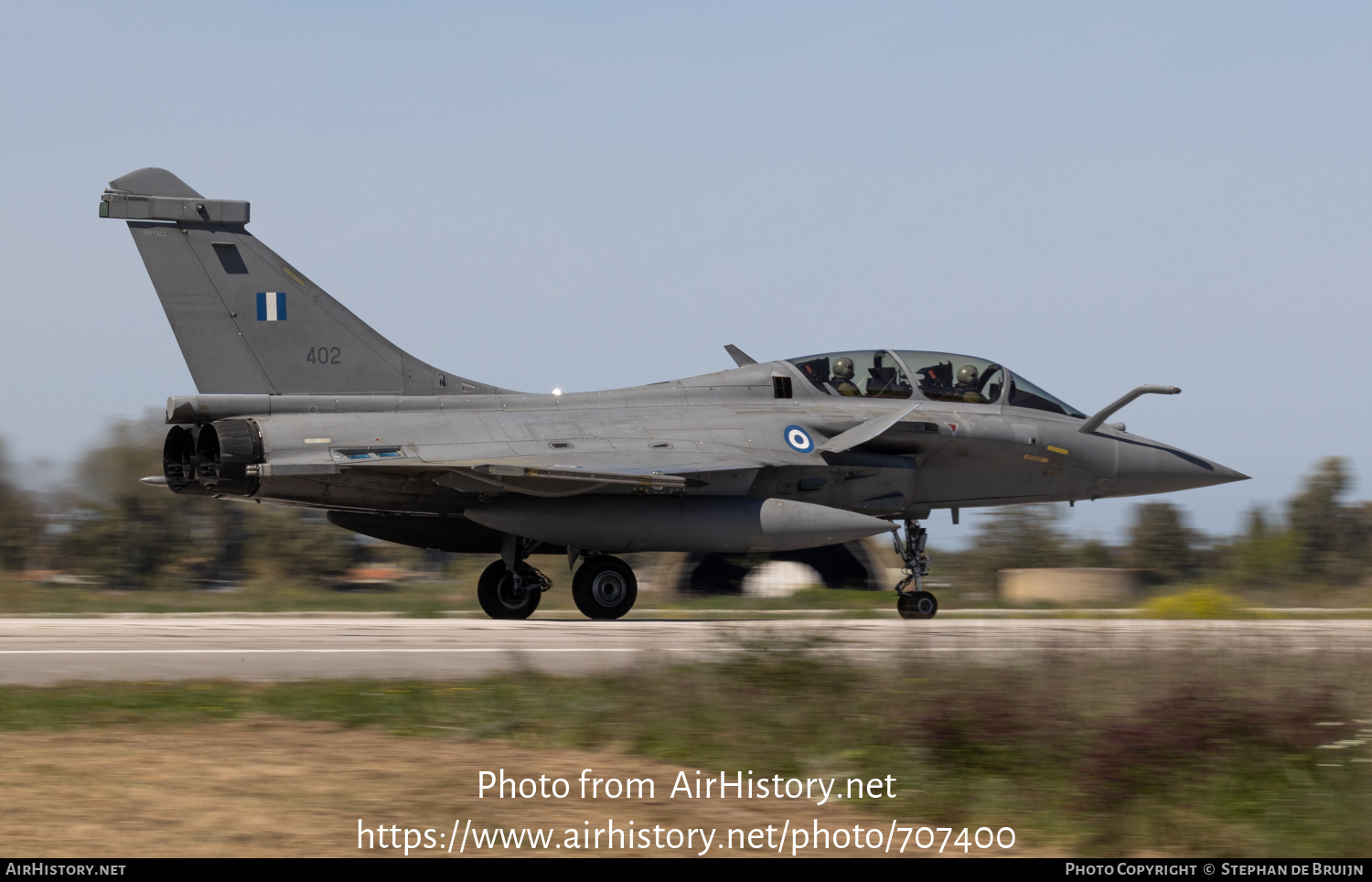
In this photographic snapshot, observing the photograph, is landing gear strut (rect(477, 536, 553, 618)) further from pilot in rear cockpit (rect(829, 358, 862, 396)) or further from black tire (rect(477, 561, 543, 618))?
pilot in rear cockpit (rect(829, 358, 862, 396))

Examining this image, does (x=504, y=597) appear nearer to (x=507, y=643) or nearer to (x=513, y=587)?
(x=513, y=587)

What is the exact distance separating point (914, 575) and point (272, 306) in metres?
8.06

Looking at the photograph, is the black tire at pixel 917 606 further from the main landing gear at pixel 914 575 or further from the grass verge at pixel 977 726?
the grass verge at pixel 977 726

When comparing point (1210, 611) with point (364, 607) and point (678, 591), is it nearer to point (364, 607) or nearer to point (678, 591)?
point (678, 591)

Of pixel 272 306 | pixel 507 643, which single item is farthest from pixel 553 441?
pixel 507 643

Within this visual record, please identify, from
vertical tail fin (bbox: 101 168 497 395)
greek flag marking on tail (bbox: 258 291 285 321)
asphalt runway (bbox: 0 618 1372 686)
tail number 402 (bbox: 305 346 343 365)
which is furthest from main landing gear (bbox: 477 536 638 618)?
greek flag marking on tail (bbox: 258 291 285 321)

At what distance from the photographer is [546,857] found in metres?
5.00

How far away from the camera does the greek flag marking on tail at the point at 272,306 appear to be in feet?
50.2

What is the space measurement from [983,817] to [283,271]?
39.3 feet

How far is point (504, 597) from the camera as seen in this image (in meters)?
16.0

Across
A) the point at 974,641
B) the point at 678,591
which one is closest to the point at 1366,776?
the point at 974,641

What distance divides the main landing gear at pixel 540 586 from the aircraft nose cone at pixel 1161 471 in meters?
6.73

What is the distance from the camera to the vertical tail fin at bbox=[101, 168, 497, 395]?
1501 centimetres

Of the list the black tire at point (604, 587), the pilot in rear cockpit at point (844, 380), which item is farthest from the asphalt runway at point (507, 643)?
the pilot in rear cockpit at point (844, 380)
